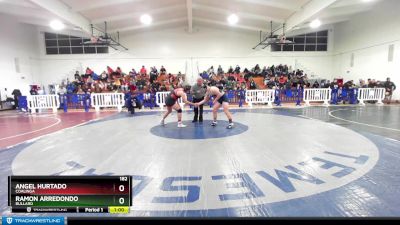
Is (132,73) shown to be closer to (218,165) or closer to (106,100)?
(106,100)

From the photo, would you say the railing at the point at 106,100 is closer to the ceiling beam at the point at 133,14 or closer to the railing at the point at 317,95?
the ceiling beam at the point at 133,14

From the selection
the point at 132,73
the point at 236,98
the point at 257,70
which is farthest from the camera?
the point at 257,70

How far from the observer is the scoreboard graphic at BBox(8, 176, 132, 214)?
1.29m

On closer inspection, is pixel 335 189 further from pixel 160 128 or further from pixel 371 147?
pixel 160 128

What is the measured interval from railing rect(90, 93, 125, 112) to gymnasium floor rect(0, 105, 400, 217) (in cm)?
559

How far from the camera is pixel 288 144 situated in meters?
5.07

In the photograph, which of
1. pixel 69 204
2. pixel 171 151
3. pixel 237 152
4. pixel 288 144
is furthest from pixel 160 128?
pixel 69 204

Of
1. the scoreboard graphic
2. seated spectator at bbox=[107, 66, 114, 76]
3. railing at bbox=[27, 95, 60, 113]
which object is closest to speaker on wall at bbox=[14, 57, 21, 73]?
seated spectator at bbox=[107, 66, 114, 76]

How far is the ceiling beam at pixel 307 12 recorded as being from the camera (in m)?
11.3

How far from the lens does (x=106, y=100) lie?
1259cm

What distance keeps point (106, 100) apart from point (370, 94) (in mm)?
14272

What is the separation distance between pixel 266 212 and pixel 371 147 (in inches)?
142

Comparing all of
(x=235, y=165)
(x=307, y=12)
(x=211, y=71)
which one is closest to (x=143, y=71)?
(x=211, y=71)

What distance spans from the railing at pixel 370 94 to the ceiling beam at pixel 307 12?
16.0 ft
